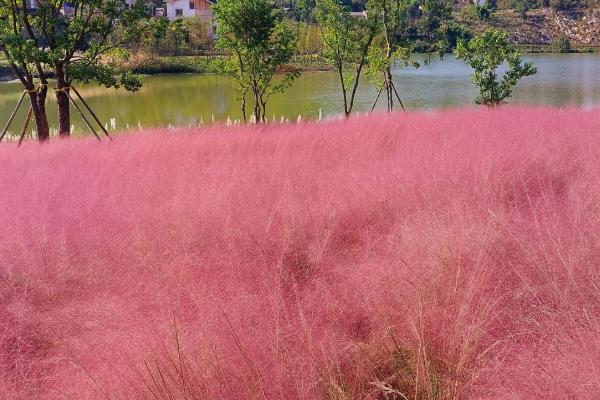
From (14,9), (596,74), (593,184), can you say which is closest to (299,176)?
(593,184)

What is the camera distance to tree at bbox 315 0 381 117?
1667cm

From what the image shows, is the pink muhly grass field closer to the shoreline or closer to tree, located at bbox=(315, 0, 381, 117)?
tree, located at bbox=(315, 0, 381, 117)

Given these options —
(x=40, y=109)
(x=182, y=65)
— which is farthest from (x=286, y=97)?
(x=182, y=65)

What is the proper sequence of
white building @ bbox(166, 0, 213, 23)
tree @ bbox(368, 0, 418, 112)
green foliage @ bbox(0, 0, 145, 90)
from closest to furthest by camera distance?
1. green foliage @ bbox(0, 0, 145, 90)
2. tree @ bbox(368, 0, 418, 112)
3. white building @ bbox(166, 0, 213, 23)

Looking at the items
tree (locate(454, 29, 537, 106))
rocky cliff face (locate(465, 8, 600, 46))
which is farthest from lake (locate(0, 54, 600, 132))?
rocky cliff face (locate(465, 8, 600, 46))

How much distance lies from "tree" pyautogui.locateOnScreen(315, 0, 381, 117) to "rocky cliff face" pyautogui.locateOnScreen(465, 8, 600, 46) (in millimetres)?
116678

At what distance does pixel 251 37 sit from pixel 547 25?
14496 cm

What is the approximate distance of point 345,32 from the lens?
17.1 metres

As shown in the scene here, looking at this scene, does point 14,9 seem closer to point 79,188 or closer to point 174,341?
point 79,188

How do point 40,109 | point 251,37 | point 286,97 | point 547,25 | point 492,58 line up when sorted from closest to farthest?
1. point 40,109
2. point 251,37
3. point 492,58
4. point 286,97
5. point 547,25

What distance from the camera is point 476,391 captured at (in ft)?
6.79

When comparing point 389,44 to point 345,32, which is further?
point 345,32

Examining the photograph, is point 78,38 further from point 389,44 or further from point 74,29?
point 389,44

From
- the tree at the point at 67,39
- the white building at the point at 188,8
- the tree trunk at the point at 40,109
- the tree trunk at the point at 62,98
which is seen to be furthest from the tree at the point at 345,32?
the white building at the point at 188,8
